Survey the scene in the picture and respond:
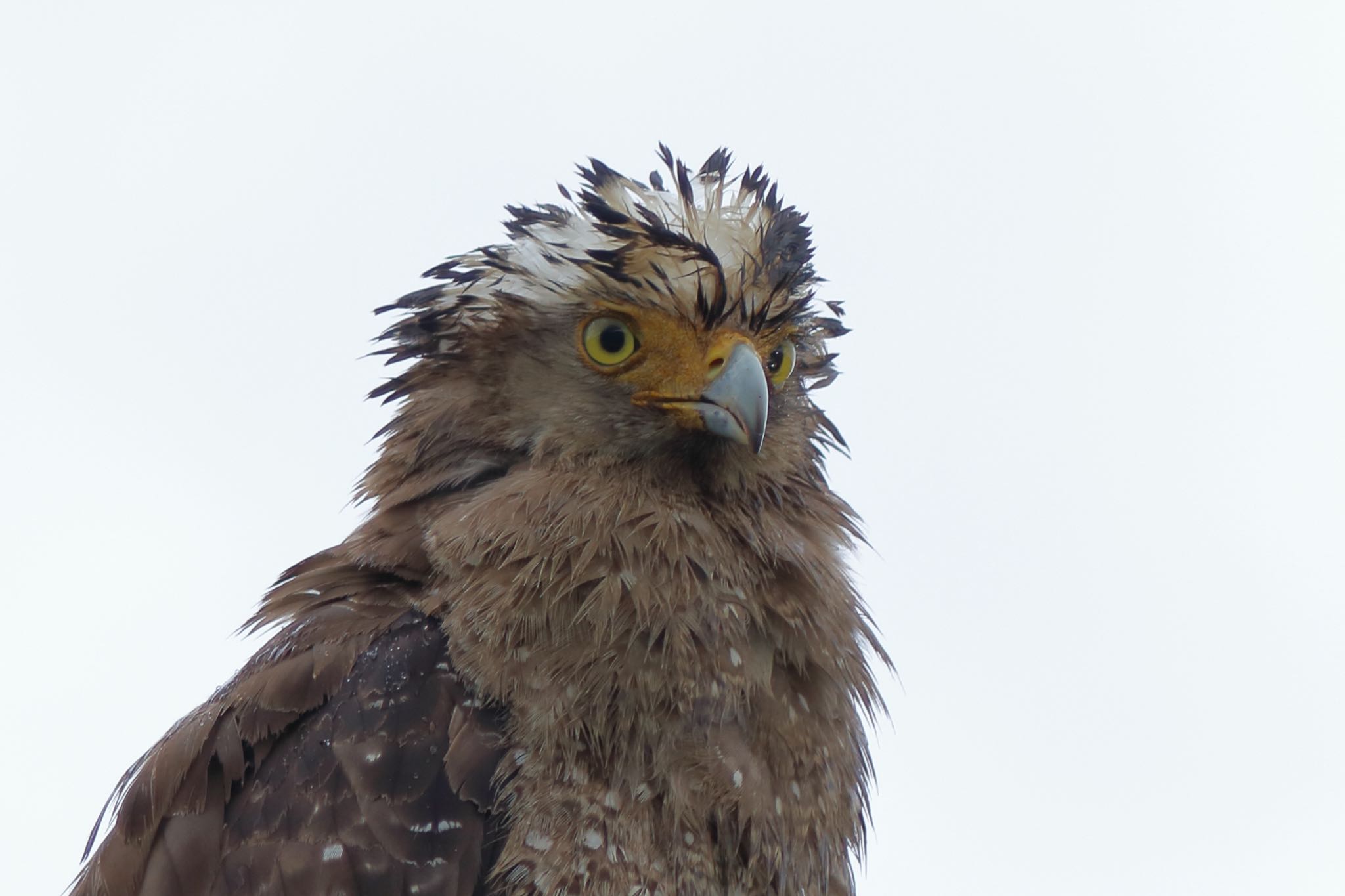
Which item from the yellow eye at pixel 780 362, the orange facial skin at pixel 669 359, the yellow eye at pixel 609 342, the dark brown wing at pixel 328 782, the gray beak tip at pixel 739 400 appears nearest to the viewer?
the dark brown wing at pixel 328 782

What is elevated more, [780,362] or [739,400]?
[780,362]

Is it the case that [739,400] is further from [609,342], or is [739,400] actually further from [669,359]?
[609,342]

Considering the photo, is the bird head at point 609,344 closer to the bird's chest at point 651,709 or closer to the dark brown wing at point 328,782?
the bird's chest at point 651,709

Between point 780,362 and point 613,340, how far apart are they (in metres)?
0.71

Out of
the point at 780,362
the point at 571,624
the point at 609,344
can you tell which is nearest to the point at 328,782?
the point at 571,624

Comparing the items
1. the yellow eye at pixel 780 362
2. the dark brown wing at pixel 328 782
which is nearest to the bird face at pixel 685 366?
the yellow eye at pixel 780 362

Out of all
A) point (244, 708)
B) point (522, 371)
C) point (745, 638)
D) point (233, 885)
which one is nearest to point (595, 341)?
point (522, 371)

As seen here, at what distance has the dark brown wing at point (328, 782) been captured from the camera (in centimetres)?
540

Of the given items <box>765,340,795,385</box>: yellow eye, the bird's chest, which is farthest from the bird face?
the bird's chest

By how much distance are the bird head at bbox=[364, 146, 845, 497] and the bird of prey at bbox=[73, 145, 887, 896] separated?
0.01 m

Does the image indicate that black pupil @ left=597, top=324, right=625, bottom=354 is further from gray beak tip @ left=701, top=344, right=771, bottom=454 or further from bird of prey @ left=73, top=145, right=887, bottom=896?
gray beak tip @ left=701, top=344, right=771, bottom=454

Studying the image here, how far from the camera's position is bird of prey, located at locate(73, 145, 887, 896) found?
547cm

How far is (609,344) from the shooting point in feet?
20.6

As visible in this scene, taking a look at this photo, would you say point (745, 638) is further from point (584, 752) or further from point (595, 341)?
point (595, 341)
